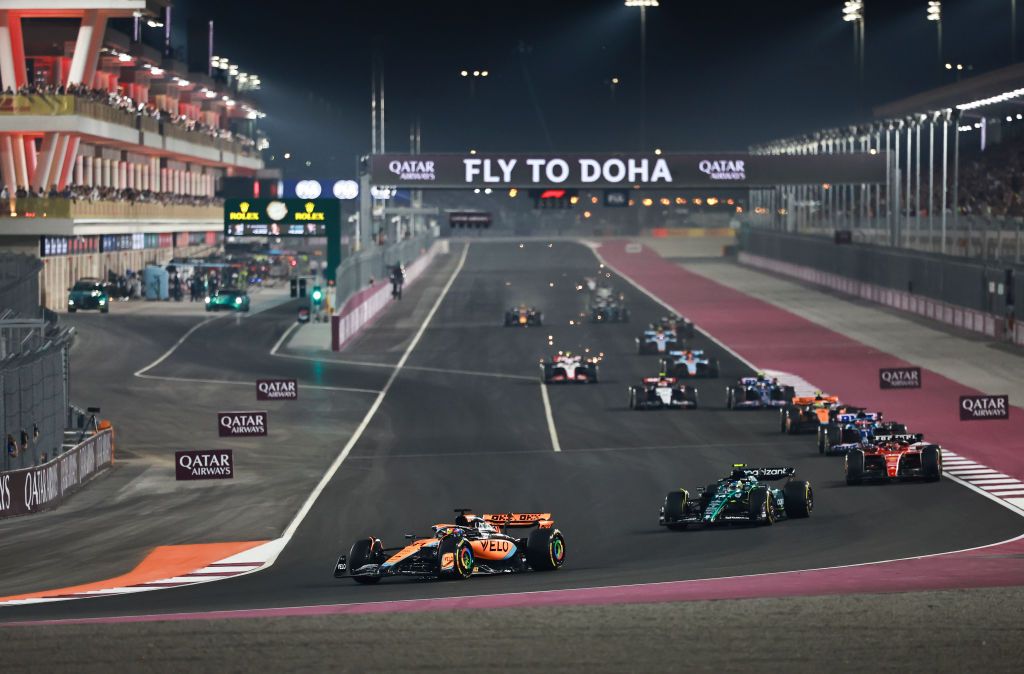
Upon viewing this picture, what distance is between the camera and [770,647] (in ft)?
56.8

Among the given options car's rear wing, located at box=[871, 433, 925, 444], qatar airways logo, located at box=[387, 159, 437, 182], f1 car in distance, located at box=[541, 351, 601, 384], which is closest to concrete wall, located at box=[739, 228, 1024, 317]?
f1 car in distance, located at box=[541, 351, 601, 384]

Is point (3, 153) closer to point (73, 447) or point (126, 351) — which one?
point (126, 351)

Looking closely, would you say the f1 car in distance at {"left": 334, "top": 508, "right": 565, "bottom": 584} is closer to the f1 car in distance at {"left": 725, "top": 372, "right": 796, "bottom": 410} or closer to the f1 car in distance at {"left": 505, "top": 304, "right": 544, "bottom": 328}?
the f1 car in distance at {"left": 725, "top": 372, "right": 796, "bottom": 410}

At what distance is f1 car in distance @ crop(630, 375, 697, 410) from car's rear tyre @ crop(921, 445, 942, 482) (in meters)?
13.9

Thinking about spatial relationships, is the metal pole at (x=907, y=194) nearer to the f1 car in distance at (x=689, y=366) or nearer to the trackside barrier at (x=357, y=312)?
the trackside barrier at (x=357, y=312)

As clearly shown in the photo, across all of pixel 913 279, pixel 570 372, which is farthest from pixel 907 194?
pixel 570 372

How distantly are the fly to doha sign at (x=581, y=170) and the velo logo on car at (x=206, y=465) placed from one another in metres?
40.2

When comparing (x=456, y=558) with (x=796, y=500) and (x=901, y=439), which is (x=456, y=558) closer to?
(x=796, y=500)

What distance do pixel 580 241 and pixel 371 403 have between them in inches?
4530

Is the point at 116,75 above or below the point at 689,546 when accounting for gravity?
above

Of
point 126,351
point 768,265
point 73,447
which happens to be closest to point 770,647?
point 73,447

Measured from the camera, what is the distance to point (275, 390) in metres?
46.3

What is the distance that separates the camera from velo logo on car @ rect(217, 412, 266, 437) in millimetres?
39281

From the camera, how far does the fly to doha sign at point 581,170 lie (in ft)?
243
